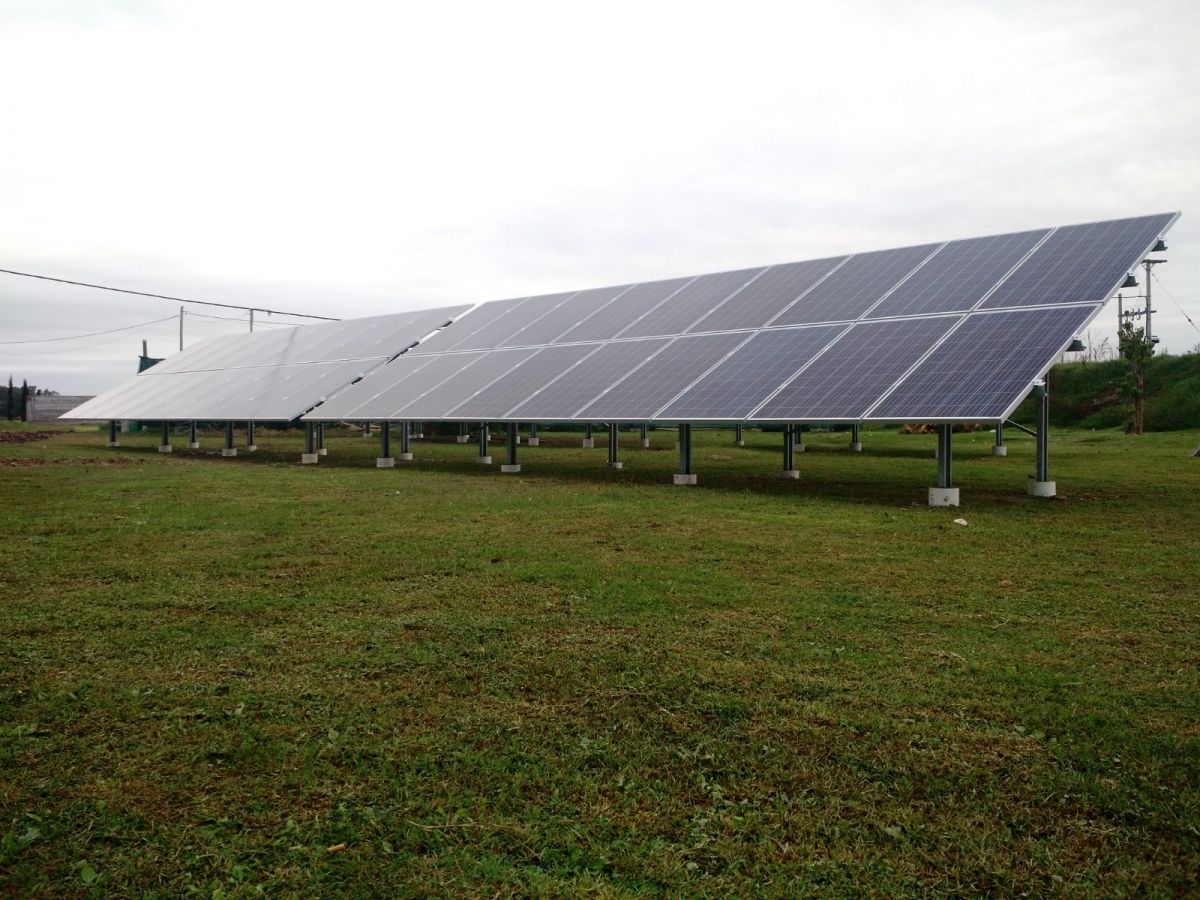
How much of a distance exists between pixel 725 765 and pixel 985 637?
3278 mm

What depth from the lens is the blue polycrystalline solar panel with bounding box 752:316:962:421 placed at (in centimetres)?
1538

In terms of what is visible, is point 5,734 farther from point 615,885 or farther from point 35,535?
point 35,535

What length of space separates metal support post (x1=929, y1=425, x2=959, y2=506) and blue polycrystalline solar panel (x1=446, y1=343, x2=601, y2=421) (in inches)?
398

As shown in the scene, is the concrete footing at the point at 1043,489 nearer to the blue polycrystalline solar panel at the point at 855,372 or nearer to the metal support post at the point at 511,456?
the blue polycrystalline solar panel at the point at 855,372

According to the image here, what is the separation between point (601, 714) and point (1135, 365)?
40629 mm

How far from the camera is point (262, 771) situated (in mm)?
4633

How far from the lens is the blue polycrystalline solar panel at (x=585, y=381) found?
20.0 meters

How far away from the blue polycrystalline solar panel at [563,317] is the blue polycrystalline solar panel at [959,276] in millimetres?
10246

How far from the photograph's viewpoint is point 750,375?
17938mm

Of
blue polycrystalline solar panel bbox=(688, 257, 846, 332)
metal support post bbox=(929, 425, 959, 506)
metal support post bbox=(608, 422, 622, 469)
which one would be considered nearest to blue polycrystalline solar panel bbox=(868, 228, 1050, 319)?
blue polycrystalline solar panel bbox=(688, 257, 846, 332)

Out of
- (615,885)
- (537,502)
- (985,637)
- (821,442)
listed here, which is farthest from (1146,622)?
(821,442)

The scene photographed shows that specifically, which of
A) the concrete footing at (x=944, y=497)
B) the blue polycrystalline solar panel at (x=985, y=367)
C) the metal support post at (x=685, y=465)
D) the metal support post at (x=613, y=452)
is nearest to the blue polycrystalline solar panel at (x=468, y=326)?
the metal support post at (x=613, y=452)

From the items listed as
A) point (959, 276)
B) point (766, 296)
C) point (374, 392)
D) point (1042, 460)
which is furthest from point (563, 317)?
point (1042, 460)

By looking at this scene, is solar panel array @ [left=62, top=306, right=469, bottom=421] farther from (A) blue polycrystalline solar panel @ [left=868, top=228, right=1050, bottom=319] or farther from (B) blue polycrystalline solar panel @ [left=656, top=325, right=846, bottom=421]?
(A) blue polycrystalline solar panel @ [left=868, top=228, right=1050, bottom=319]
